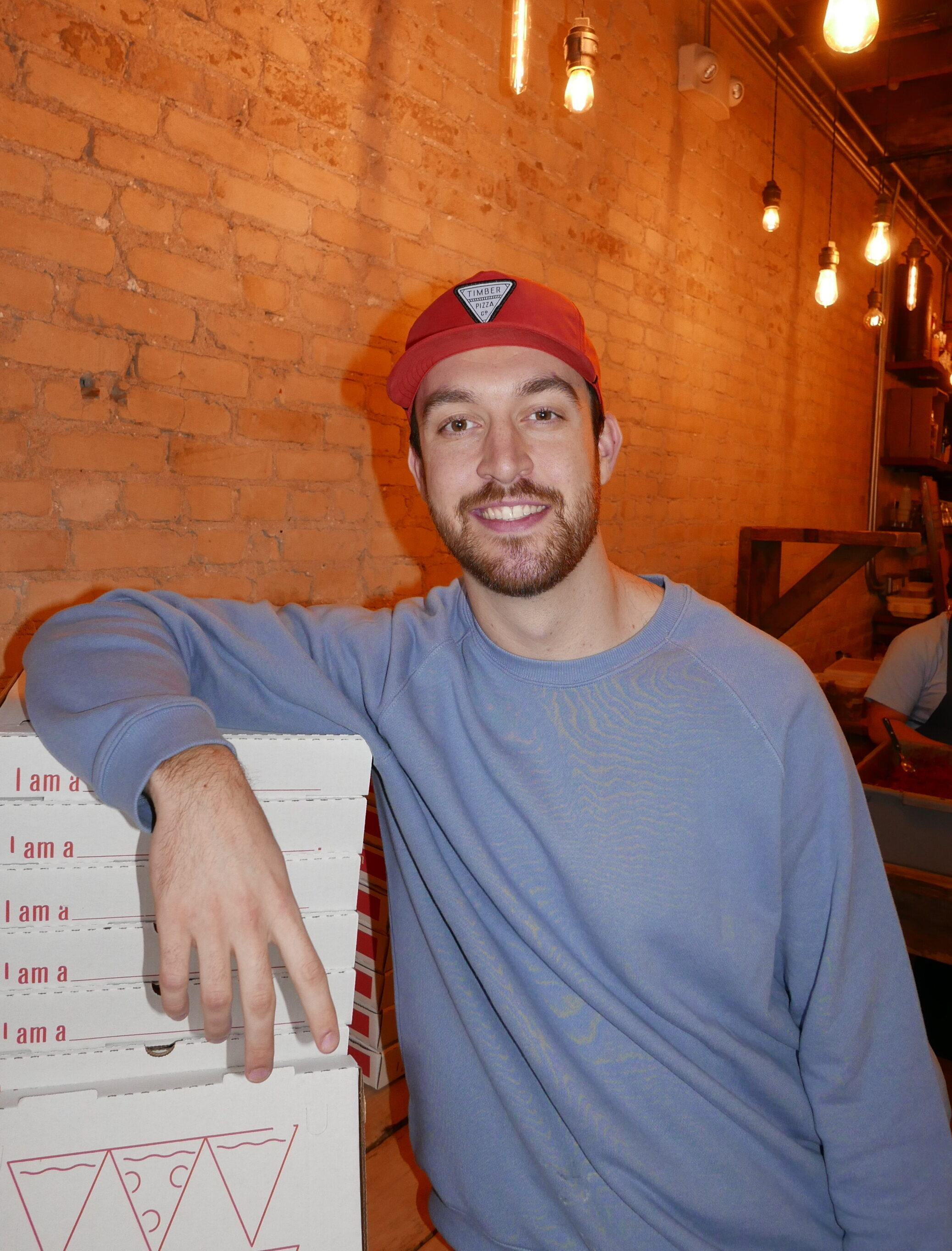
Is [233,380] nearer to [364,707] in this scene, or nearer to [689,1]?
[364,707]

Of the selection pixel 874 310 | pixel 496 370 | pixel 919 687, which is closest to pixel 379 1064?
pixel 496 370

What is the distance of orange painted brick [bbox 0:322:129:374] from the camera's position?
65.7 inches

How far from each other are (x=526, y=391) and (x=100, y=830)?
0.84m

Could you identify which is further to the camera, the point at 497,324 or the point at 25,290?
the point at 25,290

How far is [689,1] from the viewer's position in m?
3.87

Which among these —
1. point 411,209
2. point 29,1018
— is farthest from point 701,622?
point 411,209

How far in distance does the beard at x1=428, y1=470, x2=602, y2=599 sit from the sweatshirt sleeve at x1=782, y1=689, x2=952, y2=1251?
0.39 m

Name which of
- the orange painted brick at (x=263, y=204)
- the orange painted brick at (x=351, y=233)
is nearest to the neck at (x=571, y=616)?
the orange painted brick at (x=263, y=204)

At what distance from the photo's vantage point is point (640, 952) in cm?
106

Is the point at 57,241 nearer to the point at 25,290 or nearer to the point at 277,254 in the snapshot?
the point at 25,290

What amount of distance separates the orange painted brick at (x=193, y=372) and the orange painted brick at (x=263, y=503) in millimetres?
224

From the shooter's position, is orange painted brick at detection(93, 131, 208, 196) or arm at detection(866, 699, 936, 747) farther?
arm at detection(866, 699, 936, 747)

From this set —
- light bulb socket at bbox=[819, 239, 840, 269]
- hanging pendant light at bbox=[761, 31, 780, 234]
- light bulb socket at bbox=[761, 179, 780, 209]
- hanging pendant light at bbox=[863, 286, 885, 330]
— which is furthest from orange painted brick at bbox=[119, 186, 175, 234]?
hanging pendant light at bbox=[863, 286, 885, 330]

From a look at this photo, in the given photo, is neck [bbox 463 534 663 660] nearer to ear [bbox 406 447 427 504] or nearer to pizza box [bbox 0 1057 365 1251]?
ear [bbox 406 447 427 504]
